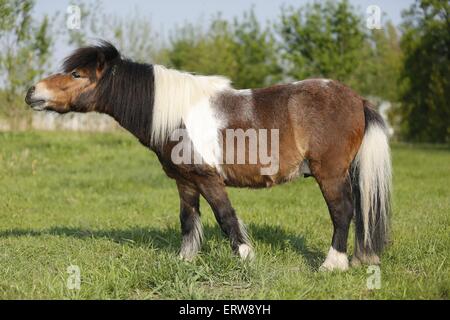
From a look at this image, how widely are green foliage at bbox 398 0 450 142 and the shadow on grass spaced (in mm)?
20358

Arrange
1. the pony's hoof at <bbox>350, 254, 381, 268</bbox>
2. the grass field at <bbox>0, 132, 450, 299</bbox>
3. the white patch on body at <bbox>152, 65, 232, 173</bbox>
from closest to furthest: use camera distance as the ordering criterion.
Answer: the grass field at <bbox>0, 132, 450, 299</bbox>, the white patch on body at <bbox>152, 65, 232, 173</bbox>, the pony's hoof at <bbox>350, 254, 381, 268</bbox>

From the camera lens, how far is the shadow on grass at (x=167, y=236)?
5758 mm

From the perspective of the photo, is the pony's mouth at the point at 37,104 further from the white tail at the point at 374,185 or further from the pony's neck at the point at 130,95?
the white tail at the point at 374,185

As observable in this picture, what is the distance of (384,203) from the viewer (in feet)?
16.7

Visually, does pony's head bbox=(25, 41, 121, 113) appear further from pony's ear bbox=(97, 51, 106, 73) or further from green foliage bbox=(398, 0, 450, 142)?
green foliage bbox=(398, 0, 450, 142)

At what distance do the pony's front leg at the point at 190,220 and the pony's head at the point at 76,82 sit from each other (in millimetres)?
1298

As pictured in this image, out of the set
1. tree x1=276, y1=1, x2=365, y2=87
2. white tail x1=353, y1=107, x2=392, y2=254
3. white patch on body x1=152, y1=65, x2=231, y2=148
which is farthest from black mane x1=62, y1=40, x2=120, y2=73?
→ tree x1=276, y1=1, x2=365, y2=87

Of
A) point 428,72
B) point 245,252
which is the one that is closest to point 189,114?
point 245,252

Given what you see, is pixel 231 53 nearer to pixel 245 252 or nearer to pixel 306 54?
pixel 306 54

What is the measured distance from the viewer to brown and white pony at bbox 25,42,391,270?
4.91 m

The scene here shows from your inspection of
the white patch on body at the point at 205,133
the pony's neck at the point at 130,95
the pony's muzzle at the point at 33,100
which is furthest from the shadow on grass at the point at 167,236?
the pony's muzzle at the point at 33,100
